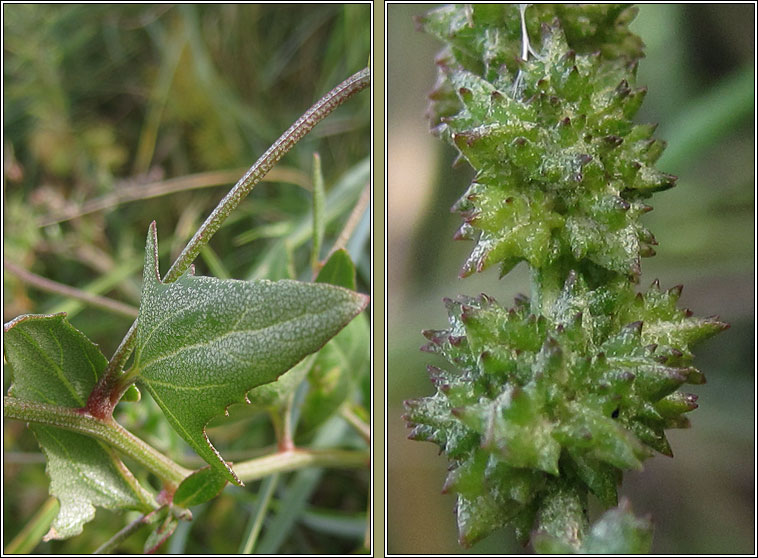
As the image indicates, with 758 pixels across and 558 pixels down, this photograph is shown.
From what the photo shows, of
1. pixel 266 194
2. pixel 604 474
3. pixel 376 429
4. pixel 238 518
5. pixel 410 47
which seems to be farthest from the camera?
pixel 266 194

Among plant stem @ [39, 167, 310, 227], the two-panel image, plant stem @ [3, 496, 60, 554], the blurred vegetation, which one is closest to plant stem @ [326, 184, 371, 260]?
the two-panel image

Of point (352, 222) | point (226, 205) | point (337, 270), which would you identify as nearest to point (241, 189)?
point (226, 205)

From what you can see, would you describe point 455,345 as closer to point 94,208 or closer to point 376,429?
point 376,429

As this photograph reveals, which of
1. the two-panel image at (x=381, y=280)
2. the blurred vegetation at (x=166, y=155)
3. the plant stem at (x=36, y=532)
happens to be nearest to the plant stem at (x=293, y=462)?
the two-panel image at (x=381, y=280)

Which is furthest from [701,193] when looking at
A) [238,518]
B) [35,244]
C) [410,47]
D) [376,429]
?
[35,244]

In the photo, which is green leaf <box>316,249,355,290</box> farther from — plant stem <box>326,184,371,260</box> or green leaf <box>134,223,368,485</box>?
green leaf <box>134,223,368,485</box>

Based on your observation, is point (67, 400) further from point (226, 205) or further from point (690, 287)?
point (690, 287)

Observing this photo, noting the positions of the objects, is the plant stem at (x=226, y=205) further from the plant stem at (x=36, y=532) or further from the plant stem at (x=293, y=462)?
the plant stem at (x=36, y=532)
